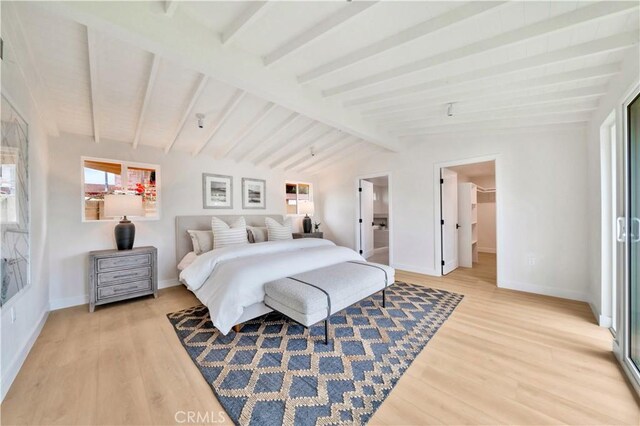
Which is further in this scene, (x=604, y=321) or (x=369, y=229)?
(x=369, y=229)

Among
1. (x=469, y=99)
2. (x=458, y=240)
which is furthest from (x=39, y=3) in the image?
(x=458, y=240)

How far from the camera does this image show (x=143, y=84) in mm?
2514

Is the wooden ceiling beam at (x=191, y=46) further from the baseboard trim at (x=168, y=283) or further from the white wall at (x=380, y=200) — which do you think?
the white wall at (x=380, y=200)

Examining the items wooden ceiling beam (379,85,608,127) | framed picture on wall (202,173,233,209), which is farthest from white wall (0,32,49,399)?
wooden ceiling beam (379,85,608,127)

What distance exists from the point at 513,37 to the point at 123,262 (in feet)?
15.6

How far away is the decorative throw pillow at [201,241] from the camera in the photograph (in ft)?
12.6

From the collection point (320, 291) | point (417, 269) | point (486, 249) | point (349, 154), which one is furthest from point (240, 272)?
point (486, 249)

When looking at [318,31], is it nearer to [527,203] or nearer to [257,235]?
[257,235]

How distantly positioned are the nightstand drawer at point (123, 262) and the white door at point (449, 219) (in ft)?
15.6

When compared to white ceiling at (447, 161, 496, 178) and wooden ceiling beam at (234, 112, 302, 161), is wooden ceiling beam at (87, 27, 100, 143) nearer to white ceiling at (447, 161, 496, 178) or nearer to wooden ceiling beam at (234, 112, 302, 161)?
wooden ceiling beam at (234, 112, 302, 161)

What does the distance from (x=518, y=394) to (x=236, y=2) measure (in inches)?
128

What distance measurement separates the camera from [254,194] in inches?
205

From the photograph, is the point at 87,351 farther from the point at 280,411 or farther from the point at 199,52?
the point at 199,52

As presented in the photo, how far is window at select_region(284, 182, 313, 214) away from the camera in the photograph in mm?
5926
